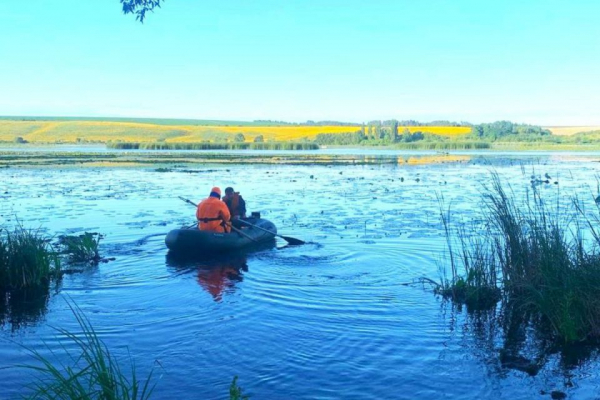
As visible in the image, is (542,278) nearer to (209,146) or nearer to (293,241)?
(293,241)

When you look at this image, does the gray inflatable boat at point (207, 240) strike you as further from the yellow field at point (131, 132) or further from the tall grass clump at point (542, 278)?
the yellow field at point (131, 132)

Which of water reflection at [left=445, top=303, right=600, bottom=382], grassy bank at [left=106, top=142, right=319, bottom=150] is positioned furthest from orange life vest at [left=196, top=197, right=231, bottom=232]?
grassy bank at [left=106, top=142, right=319, bottom=150]

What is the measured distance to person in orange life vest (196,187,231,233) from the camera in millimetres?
13094

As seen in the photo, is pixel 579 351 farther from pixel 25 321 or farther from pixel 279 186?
pixel 279 186

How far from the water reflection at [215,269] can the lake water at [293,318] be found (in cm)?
4

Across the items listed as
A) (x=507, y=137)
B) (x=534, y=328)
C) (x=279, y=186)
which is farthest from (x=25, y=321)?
(x=507, y=137)

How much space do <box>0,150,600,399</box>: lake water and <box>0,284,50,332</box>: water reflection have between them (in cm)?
4

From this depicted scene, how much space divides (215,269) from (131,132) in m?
111

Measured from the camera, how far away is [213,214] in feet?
43.1

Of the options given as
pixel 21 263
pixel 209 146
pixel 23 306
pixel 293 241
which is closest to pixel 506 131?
pixel 209 146

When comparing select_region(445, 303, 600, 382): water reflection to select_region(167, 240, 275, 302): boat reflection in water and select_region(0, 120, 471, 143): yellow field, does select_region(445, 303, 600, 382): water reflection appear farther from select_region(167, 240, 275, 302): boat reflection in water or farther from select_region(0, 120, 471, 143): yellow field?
select_region(0, 120, 471, 143): yellow field

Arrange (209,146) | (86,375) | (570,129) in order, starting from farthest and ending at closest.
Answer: (570,129), (209,146), (86,375)

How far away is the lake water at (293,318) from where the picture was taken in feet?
21.1

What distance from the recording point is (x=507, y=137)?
8706 centimetres
